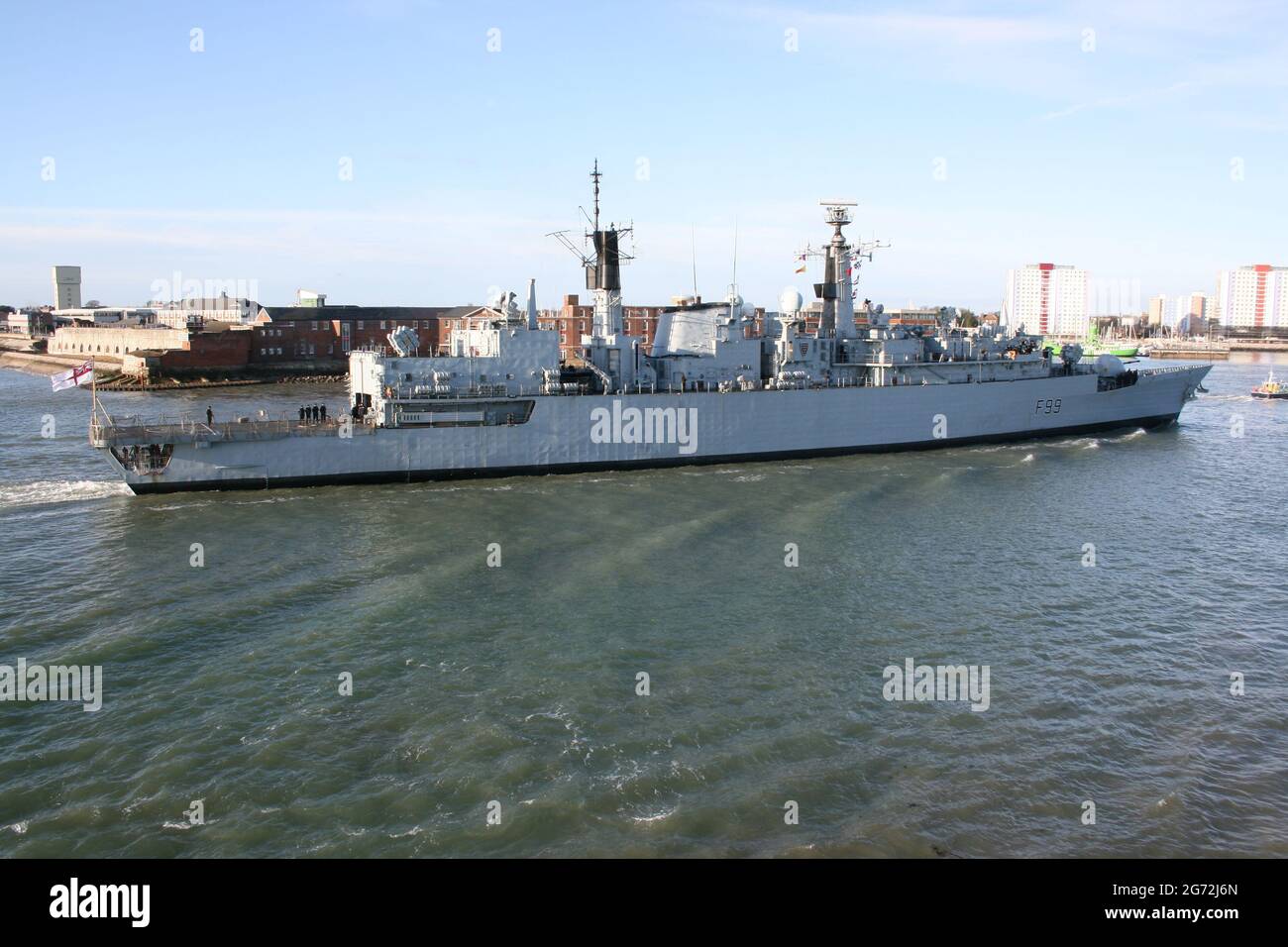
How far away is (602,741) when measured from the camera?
1396 centimetres

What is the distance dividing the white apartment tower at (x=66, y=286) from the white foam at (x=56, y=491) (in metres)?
170

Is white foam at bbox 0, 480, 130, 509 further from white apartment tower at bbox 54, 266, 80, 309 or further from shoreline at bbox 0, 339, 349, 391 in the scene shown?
white apartment tower at bbox 54, 266, 80, 309

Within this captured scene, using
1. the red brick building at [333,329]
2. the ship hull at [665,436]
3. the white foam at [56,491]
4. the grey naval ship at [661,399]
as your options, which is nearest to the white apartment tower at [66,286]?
the red brick building at [333,329]

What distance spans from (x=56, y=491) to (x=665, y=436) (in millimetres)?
23610

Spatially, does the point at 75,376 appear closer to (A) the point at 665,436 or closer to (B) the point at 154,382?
(A) the point at 665,436

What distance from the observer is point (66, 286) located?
173m

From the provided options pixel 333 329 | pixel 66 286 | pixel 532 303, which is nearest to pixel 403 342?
pixel 532 303

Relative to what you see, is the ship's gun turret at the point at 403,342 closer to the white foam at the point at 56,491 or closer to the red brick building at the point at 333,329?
the white foam at the point at 56,491

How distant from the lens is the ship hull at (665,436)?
32.5m

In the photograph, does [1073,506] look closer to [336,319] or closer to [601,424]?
[601,424]

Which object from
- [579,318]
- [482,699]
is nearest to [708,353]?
[482,699]

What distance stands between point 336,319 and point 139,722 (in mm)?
80699

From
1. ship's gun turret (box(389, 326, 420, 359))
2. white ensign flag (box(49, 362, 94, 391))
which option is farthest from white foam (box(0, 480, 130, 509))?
ship's gun turret (box(389, 326, 420, 359))

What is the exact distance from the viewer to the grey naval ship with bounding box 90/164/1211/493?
108 ft
